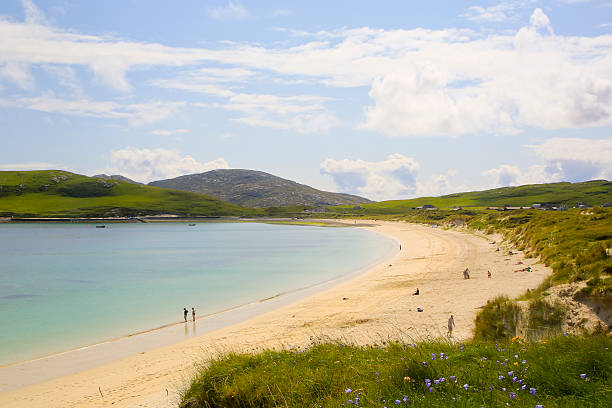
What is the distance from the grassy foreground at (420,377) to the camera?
540cm

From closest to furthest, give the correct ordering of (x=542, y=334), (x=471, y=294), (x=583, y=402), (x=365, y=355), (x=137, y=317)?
(x=583, y=402)
(x=365, y=355)
(x=542, y=334)
(x=471, y=294)
(x=137, y=317)

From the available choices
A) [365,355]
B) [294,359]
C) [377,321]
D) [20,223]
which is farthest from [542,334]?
[20,223]

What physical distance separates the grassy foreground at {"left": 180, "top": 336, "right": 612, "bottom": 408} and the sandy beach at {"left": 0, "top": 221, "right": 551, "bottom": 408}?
1937 millimetres

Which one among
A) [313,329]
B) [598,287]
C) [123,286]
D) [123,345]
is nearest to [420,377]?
[598,287]

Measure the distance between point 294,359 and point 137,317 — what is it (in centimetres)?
2340

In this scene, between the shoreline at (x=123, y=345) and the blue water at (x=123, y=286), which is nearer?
the shoreline at (x=123, y=345)

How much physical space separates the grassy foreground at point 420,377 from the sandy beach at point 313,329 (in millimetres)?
1937

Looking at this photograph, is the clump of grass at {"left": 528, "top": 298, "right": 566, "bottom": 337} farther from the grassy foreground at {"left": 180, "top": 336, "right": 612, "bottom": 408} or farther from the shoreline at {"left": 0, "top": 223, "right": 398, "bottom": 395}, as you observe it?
the shoreline at {"left": 0, "top": 223, "right": 398, "bottom": 395}

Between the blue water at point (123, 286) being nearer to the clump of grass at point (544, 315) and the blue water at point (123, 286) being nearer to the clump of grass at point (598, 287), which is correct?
the clump of grass at point (544, 315)

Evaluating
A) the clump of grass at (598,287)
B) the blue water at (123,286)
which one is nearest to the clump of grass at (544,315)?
the clump of grass at (598,287)

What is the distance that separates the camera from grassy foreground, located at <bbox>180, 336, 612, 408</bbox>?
5.40 m

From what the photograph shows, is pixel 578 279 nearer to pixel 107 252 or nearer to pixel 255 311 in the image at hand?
pixel 255 311

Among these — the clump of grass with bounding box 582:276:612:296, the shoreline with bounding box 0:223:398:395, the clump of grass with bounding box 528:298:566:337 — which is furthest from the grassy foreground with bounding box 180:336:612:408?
the shoreline with bounding box 0:223:398:395

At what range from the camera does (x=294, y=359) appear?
926 centimetres
